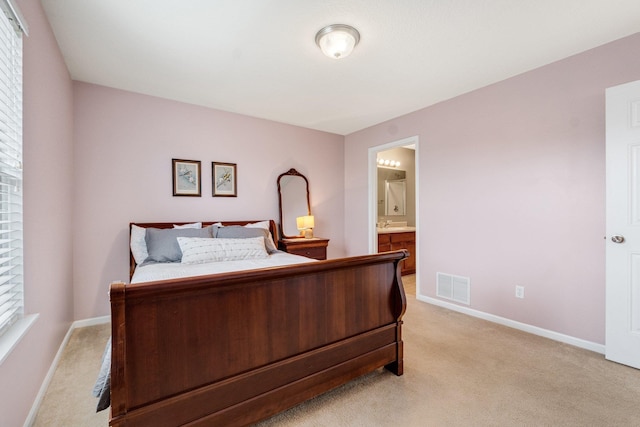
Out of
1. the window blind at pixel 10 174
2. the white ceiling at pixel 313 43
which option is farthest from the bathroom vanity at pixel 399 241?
the window blind at pixel 10 174

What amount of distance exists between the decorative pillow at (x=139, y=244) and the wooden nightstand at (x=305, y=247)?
162 centimetres

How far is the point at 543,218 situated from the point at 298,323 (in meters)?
2.47

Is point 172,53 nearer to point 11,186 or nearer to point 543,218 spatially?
point 11,186

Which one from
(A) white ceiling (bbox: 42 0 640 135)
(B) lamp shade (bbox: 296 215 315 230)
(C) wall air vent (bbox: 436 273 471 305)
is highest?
(A) white ceiling (bbox: 42 0 640 135)

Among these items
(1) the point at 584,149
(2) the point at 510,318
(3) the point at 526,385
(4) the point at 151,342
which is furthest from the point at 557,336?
(4) the point at 151,342

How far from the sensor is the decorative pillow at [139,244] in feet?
9.48

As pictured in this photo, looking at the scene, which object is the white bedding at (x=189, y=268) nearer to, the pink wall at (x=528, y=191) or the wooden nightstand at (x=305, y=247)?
the wooden nightstand at (x=305, y=247)

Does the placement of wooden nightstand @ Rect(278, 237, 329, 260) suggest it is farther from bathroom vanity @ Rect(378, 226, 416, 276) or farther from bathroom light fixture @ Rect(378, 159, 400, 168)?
bathroom light fixture @ Rect(378, 159, 400, 168)

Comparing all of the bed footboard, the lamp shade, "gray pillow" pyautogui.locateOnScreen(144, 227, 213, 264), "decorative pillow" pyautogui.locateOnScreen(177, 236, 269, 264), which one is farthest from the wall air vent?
"gray pillow" pyautogui.locateOnScreen(144, 227, 213, 264)

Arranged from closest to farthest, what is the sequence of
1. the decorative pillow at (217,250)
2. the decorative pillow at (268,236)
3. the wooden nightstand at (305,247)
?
the decorative pillow at (217,250)
the decorative pillow at (268,236)
the wooden nightstand at (305,247)

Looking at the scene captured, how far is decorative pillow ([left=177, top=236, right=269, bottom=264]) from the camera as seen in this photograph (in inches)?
106

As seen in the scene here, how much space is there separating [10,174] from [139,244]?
5.18 feet

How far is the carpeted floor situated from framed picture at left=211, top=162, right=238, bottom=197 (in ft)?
6.40

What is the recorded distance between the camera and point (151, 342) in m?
1.23
